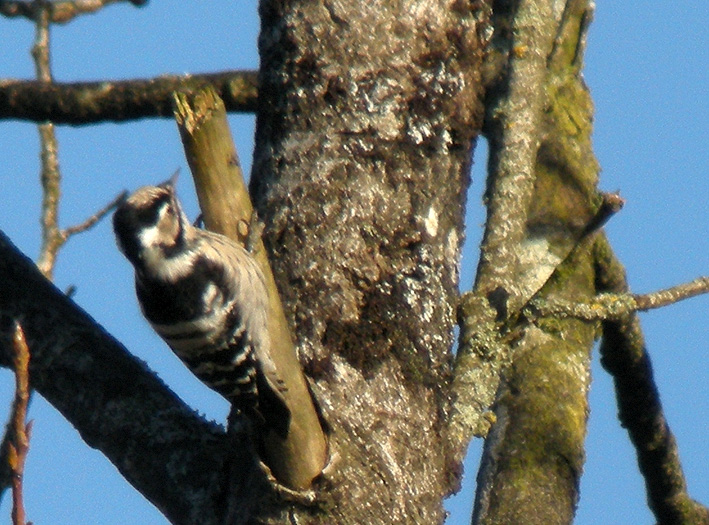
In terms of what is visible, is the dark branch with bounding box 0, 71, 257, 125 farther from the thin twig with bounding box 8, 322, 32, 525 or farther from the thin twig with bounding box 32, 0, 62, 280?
the thin twig with bounding box 8, 322, 32, 525

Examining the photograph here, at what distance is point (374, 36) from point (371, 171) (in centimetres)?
49

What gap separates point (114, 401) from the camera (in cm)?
357

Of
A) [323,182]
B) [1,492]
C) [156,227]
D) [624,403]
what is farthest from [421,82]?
[1,492]

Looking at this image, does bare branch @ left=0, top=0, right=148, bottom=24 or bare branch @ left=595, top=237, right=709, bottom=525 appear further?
bare branch @ left=0, top=0, right=148, bottom=24

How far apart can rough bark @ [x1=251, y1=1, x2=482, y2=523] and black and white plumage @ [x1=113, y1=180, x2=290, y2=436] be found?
313 mm

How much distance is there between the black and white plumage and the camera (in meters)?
3.83

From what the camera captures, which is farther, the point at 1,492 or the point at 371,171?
the point at 371,171

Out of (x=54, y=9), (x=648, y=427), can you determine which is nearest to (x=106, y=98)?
(x=54, y=9)

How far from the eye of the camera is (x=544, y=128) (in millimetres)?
4785

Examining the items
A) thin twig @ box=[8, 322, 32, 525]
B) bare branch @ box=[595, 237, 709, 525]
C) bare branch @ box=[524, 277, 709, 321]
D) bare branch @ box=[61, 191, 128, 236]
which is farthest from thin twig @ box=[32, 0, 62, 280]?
thin twig @ box=[8, 322, 32, 525]

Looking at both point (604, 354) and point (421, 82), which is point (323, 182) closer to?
point (421, 82)

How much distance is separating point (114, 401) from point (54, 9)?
2.16 m

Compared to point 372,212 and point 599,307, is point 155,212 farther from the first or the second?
point 599,307

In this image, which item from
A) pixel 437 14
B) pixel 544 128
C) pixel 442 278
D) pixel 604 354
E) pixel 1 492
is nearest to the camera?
pixel 1 492
